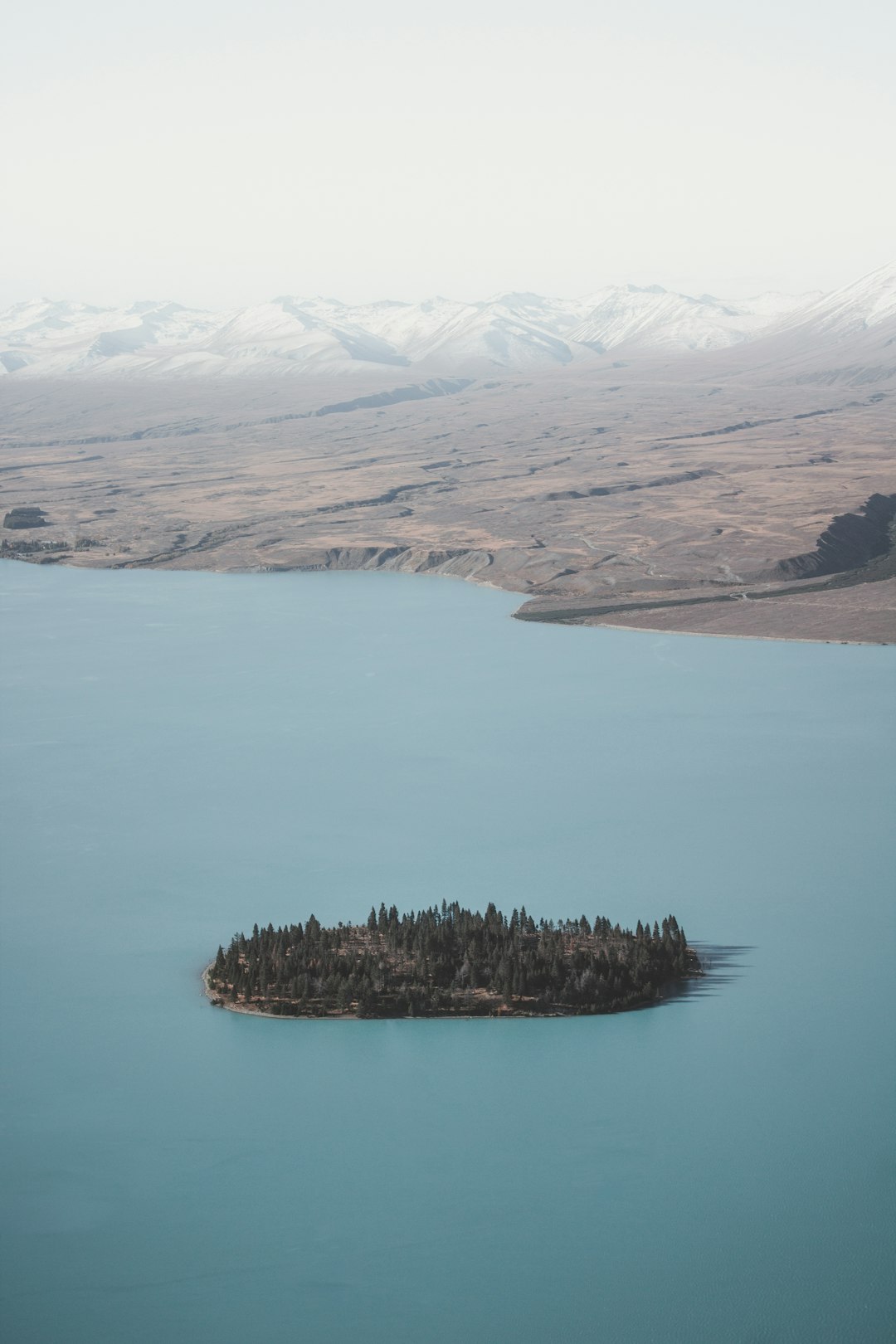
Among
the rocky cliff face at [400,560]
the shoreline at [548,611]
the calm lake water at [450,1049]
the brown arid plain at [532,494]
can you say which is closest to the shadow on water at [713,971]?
the calm lake water at [450,1049]

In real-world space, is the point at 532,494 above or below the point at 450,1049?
above

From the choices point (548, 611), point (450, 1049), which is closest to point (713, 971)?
point (450, 1049)

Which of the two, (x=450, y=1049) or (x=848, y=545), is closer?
(x=450, y=1049)

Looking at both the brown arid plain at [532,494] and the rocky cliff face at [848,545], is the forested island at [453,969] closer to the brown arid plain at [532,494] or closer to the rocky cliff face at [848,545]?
the brown arid plain at [532,494]

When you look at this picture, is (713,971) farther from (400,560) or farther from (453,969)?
(400,560)

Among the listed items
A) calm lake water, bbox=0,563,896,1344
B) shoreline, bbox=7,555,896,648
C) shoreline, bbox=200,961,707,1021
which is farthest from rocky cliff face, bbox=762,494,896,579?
shoreline, bbox=200,961,707,1021

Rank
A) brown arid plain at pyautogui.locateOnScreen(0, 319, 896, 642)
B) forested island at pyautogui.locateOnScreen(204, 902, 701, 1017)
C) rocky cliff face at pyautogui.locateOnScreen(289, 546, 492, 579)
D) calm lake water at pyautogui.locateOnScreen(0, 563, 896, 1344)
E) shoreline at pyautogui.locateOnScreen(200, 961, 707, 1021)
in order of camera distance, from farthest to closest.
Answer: rocky cliff face at pyautogui.locateOnScreen(289, 546, 492, 579) < brown arid plain at pyautogui.locateOnScreen(0, 319, 896, 642) < forested island at pyautogui.locateOnScreen(204, 902, 701, 1017) < shoreline at pyautogui.locateOnScreen(200, 961, 707, 1021) < calm lake water at pyautogui.locateOnScreen(0, 563, 896, 1344)

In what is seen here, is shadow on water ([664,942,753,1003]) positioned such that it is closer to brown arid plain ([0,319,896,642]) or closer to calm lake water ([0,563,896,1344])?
calm lake water ([0,563,896,1344])
